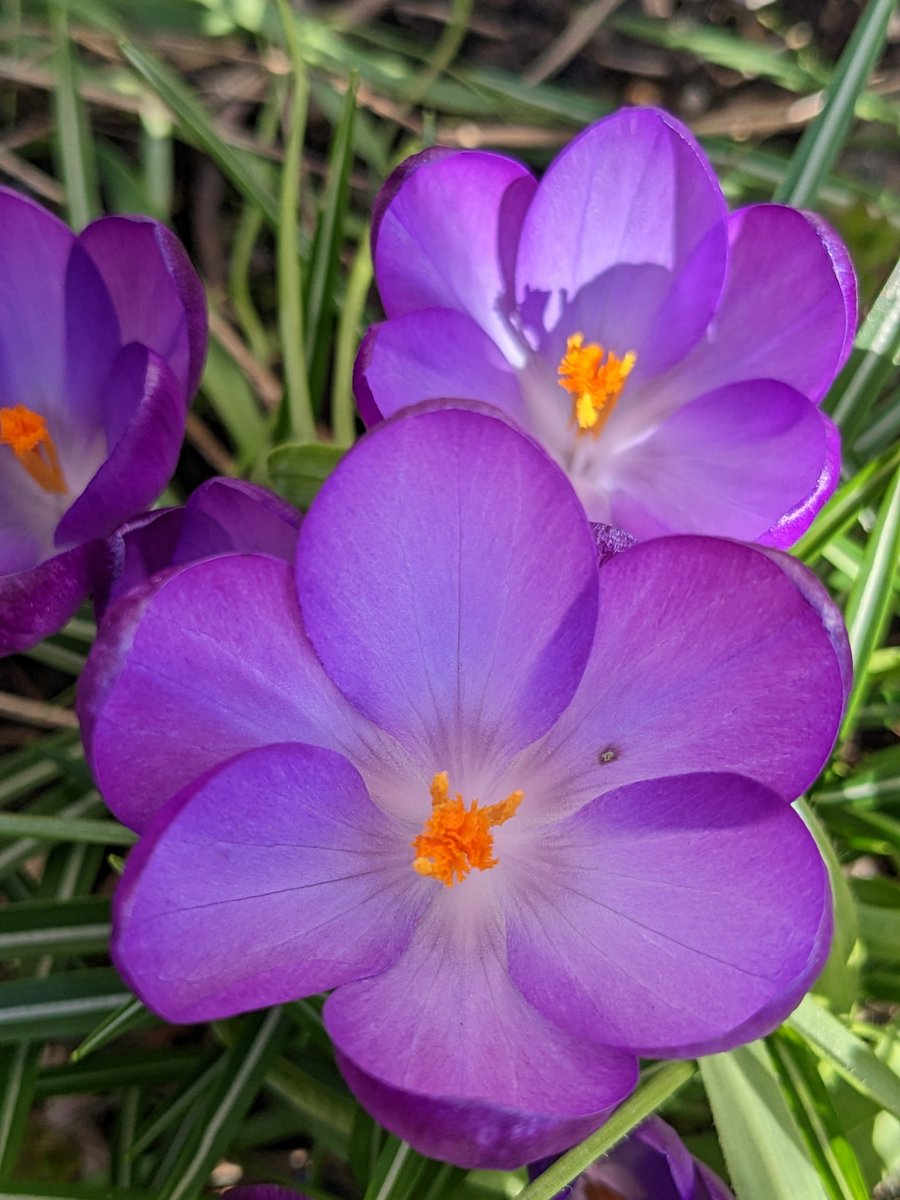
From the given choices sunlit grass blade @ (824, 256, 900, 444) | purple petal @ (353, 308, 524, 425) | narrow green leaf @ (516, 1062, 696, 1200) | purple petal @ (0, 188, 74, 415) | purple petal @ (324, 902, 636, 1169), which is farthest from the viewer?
sunlit grass blade @ (824, 256, 900, 444)

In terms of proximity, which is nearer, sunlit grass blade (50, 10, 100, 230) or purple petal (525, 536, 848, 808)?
purple petal (525, 536, 848, 808)

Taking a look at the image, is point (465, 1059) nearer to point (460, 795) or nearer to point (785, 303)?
point (460, 795)

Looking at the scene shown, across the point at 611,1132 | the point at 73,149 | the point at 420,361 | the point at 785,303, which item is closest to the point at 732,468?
the point at 785,303

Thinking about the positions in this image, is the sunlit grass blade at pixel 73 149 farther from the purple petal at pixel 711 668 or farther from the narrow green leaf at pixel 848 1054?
the narrow green leaf at pixel 848 1054

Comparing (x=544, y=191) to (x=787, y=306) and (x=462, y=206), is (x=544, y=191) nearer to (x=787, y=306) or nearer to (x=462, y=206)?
(x=462, y=206)

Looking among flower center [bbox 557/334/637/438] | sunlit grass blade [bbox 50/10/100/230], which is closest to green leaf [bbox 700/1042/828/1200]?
flower center [bbox 557/334/637/438]

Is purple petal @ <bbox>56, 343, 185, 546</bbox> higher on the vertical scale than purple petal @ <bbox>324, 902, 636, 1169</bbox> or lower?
higher

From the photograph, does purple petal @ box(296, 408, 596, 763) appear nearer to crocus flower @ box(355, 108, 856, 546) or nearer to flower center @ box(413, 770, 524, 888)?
flower center @ box(413, 770, 524, 888)

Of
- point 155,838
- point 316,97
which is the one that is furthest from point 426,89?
point 155,838
